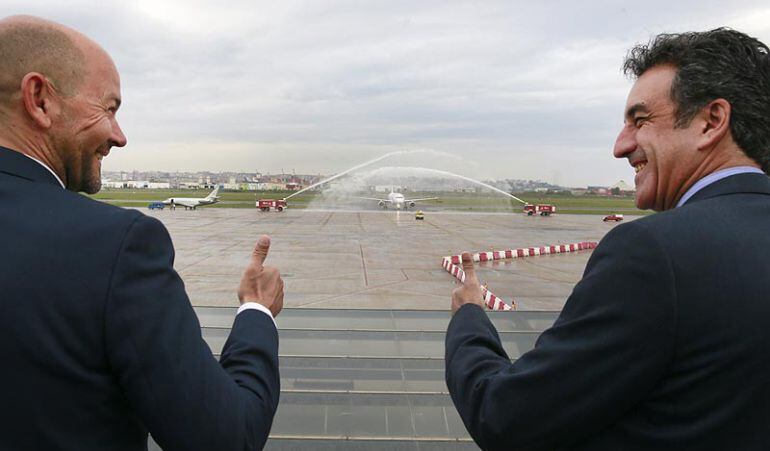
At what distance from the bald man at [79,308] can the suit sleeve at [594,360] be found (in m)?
0.84

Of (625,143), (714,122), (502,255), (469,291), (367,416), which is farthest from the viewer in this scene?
(502,255)

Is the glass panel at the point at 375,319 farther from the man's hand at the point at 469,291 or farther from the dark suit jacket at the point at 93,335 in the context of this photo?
the dark suit jacket at the point at 93,335

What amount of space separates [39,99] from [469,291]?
1791 millimetres

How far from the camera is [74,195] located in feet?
5.20

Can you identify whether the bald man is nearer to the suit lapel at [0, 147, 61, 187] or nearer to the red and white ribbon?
the suit lapel at [0, 147, 61, 187]

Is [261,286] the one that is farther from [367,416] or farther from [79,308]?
[367,416]

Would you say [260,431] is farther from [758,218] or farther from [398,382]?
[398,382]

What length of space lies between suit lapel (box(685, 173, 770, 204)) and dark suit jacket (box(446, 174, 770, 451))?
0.04 meters

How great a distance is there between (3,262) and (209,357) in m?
0.62

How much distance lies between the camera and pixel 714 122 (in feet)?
5.85

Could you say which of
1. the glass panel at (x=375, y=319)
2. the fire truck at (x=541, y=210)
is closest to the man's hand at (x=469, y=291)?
the glass panel at (x=375, y=319)

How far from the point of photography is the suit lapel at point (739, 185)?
67.9 inches

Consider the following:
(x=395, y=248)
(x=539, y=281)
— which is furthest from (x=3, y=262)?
(x=395, y=248)

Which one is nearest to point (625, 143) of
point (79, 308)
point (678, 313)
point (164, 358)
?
point (678, 313)
